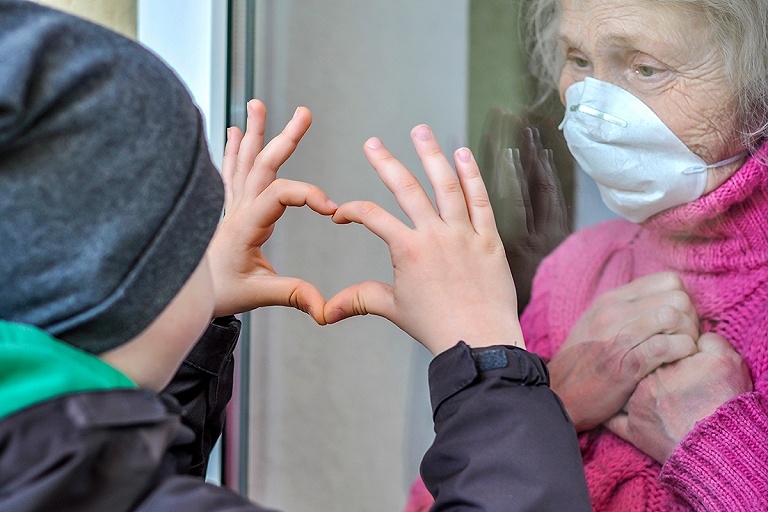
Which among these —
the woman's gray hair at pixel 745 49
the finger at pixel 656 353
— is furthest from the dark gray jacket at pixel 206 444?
the woman's gray hair at pixel 745 49

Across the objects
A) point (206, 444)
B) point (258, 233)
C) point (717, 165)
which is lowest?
point (206, 444)

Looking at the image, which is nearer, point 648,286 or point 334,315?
point 334,315

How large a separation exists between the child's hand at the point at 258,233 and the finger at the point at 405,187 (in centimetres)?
11

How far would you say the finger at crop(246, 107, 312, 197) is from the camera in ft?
2.81

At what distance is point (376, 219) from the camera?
0.70 metres

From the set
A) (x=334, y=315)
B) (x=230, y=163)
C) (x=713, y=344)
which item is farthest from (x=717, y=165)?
(x=230, y=163)

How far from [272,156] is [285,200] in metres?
0.07

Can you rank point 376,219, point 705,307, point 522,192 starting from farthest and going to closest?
point 522,192
point 705,307
point 376,219

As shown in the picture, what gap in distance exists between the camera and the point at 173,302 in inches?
21.6

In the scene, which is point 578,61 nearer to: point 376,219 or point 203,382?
point 376,219

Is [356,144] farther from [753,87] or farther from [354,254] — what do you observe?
[753,87]

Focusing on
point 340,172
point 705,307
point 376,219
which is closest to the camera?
point 376,219

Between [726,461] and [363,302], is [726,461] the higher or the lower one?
the lower one

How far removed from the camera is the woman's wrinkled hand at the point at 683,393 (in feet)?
2.52
